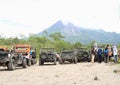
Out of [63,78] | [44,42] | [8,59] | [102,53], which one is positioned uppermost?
[44,42]

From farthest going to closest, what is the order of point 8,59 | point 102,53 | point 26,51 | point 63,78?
point 102,53
point 26,51
point 8,59
point 63,78

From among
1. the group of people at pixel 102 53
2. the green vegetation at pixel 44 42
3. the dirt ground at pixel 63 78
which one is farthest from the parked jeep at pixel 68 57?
the green vegetation at pixel 44 42

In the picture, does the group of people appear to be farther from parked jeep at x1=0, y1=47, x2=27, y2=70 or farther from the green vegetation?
the green vegetation

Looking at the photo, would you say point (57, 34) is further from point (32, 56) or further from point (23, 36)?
point (32, 56)

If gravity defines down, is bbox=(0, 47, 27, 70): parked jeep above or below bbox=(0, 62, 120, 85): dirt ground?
above

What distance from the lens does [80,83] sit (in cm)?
1406

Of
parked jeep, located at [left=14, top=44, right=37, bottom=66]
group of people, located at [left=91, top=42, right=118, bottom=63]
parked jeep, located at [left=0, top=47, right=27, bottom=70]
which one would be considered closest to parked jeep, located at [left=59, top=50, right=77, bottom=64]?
group of people, located at [left=91, top=42, right=118, bottom=63]

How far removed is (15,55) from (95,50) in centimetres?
984

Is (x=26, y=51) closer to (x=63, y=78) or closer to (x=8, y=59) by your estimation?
(x=8, y=59)

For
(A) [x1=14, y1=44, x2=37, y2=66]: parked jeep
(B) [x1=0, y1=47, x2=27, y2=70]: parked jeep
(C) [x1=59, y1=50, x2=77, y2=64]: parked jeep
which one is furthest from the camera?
(C) [x1=59, y1=50, x2=77, y2=64]: parked jeep

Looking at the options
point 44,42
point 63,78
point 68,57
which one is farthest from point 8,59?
point 44,42

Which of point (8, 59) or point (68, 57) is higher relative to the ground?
point (8, 59)

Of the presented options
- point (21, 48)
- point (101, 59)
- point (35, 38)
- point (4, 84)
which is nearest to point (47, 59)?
point (21, 48)

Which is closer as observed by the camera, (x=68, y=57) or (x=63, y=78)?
(x=63, y=78)
